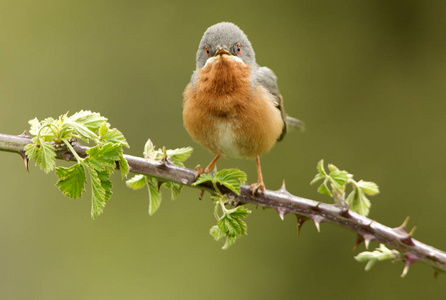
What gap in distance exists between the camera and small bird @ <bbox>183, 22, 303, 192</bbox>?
461 centimetres

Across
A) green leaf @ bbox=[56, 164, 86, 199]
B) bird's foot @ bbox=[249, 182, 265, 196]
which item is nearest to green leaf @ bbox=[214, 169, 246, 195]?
bird's foot @ bbox=[249, 182, 265, 196]

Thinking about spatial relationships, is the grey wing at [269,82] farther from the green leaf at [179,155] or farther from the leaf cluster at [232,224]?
the leaf cluster at [232,224]

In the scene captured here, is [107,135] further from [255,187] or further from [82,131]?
[255,187]

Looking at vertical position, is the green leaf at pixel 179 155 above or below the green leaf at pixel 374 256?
above

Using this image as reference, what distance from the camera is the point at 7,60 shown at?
8.23m

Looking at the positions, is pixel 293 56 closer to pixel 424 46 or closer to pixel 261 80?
pixel 424 46

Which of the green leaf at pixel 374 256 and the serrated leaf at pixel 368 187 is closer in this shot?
the green leaf at pixel 374 256

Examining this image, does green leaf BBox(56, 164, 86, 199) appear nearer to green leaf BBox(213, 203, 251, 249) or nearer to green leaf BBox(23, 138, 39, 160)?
green leaf BBox(23, 138, 39, 160)

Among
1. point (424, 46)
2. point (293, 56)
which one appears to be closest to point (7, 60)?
point (293, 56)

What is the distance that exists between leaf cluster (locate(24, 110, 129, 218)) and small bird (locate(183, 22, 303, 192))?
5.62ft

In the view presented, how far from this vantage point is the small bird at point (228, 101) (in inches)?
182

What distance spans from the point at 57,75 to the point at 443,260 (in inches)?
255

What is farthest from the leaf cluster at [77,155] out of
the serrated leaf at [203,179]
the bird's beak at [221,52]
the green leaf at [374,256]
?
the bird's beak at [221,52]

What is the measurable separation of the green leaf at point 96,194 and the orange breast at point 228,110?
6.32 ft
